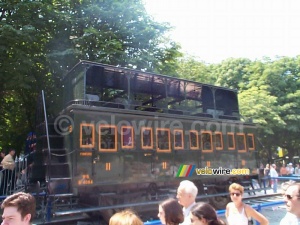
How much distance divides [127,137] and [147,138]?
68cm

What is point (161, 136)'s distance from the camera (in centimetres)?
899

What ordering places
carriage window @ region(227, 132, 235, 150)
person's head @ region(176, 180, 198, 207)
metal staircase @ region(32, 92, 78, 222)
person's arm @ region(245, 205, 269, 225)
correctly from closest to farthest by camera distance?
person's head @ region(176, 180, 198, 207), person's arm @ region(245, 205, 269, 225), metal staircase @ region(32, 92, 78, 222), carriage window @ region(227, 132, 235, 150)

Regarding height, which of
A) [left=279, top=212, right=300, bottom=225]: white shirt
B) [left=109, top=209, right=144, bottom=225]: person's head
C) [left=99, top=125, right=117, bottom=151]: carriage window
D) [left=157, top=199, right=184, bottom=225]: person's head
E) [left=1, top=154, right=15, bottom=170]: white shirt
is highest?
[left=99, top=125, right=117, bottom=151]: carriage window

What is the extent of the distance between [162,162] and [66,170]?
278 cm

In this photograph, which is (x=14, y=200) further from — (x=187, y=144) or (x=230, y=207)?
(x=187, y=144)

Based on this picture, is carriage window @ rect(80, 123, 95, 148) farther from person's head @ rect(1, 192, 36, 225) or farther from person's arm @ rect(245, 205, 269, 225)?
person's head @ rect(1, 192, 36, 225)

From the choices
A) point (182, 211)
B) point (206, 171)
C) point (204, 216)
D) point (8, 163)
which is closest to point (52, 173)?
point (8, 163)

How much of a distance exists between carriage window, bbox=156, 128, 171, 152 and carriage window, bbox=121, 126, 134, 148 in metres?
0.93

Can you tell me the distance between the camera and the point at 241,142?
37.2 ft

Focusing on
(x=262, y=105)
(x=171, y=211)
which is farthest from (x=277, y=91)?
(x=171, y=211)

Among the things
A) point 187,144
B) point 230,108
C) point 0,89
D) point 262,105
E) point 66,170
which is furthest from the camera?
point 262,105

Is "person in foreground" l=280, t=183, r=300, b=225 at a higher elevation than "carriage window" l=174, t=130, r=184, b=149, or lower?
lower

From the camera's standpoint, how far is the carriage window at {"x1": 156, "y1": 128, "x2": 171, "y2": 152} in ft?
29.2

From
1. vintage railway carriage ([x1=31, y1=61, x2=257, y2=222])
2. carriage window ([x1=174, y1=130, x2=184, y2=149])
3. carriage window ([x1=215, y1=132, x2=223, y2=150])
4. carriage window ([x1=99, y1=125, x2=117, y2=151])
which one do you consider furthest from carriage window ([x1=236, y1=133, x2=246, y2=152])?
carriage window ([x1=99, y1=125, x2=117, y2=151])
